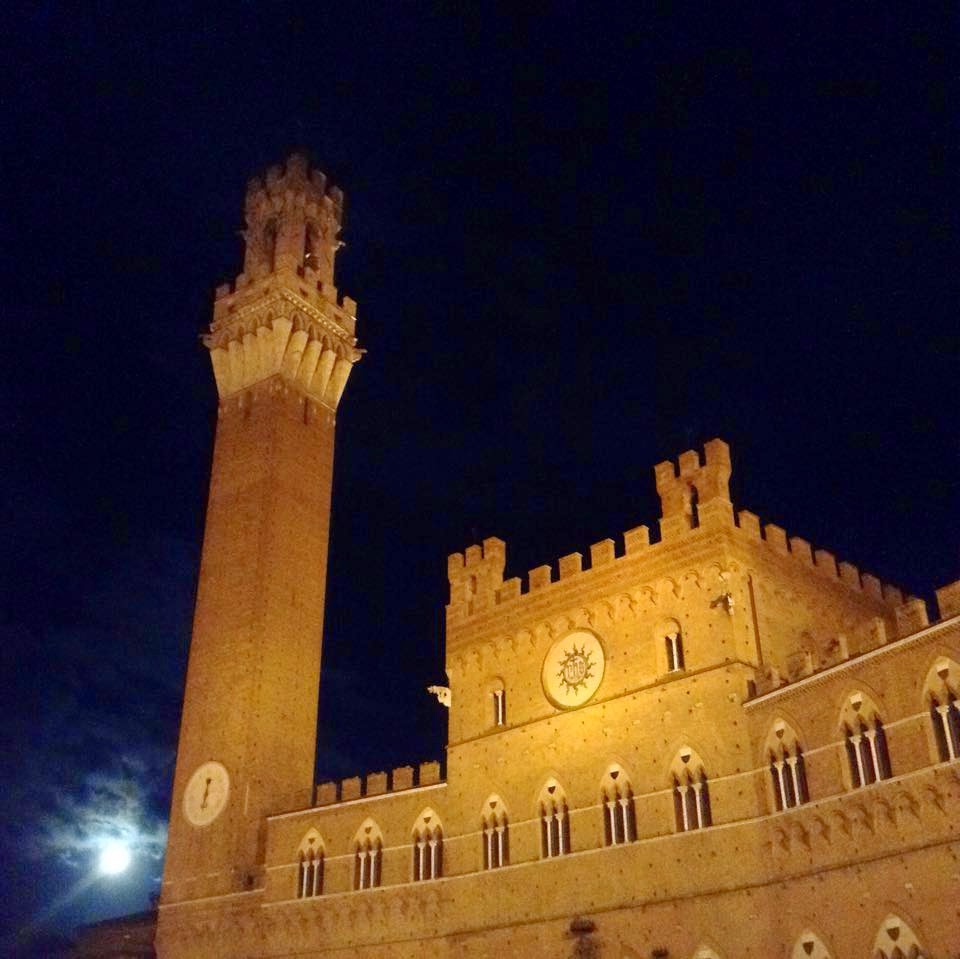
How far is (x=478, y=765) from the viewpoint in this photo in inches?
1180

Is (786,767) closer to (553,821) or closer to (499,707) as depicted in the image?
(553,821)

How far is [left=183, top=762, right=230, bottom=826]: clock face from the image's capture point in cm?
3491

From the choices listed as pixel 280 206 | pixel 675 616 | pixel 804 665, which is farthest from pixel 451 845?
pixel 280 206

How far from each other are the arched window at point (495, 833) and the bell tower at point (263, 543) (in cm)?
807

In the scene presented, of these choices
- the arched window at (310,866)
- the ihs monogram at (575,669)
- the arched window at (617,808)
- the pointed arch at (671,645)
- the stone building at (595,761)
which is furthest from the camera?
the arched window at (310,866)

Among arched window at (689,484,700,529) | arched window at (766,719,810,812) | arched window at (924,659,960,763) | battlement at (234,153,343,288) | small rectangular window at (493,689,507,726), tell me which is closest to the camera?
arched window at (924,659,960,763)

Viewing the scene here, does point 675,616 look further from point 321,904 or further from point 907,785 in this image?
point 321,904

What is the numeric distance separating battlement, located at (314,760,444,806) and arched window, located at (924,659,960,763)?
14.0 metres

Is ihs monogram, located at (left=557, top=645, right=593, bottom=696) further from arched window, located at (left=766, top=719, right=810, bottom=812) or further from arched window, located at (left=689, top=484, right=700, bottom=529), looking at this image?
arched window, located at (left=766, top=719, right=810, bottom=812)

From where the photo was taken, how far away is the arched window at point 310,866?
32.1 metres

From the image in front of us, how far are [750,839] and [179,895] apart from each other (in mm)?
18686

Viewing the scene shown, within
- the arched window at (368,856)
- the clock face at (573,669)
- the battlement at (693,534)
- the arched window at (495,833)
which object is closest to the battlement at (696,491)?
the battlement at (693,534)

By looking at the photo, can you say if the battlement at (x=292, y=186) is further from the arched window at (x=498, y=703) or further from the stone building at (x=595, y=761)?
the arched window at (x=498, y=703)

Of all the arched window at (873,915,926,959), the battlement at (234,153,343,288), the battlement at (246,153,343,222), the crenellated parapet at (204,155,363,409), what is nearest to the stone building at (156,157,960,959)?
the arched window at (873,915,926,959)
